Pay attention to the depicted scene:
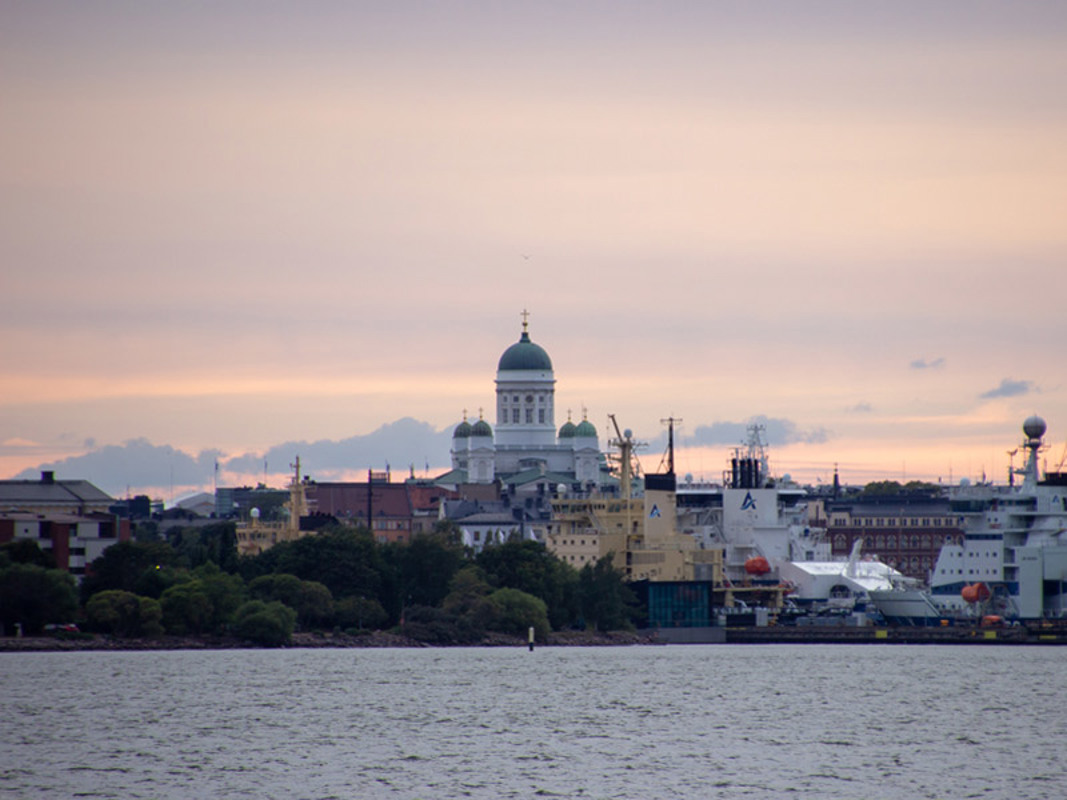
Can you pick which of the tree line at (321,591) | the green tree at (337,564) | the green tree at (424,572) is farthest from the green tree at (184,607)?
the green tree at (424,572)

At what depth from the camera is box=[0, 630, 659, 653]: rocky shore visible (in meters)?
127

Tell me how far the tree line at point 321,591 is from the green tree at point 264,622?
64 mm

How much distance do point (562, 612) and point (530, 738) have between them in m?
72.7

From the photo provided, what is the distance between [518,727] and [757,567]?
8794 cm

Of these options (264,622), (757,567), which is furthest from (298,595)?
(757,567)

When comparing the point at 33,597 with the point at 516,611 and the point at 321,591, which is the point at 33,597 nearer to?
the point at 321,591

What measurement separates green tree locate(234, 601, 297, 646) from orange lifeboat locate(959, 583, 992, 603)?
54646mm

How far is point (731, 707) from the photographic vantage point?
317ft

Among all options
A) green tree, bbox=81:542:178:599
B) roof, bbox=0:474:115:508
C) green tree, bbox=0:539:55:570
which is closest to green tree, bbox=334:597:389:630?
green tree, bbox=81:542:178:599

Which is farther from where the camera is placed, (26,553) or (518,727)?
(26,553)

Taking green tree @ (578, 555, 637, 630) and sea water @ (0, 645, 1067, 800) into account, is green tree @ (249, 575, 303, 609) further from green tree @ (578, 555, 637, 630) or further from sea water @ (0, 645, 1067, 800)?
green tree @ (578, 555, 637, 630)

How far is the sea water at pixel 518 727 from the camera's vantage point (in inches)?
2687

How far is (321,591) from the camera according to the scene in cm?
14225

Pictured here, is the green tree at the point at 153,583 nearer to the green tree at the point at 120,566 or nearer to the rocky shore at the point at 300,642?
the green tree at the point at 120,566
